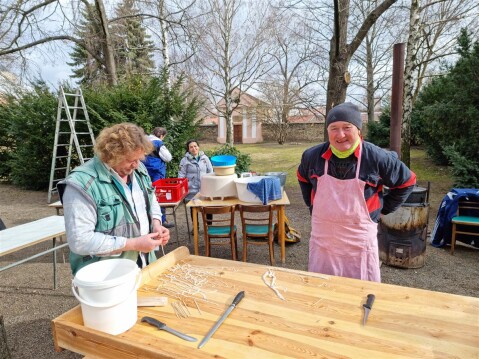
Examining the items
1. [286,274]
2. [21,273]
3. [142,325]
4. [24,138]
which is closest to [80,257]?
[142,325]

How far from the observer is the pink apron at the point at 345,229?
1.91 meters

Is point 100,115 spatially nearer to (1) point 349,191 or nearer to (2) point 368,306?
(1) point 349,191

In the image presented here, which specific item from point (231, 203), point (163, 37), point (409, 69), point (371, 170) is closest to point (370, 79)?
point (409, 69)

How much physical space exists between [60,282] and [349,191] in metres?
3.81

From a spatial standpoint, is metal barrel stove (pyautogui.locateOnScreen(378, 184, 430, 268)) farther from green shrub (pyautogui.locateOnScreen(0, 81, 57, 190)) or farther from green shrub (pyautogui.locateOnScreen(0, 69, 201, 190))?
green shrub (pyautogui.locateOnScreen(0, 81, 57, 190))

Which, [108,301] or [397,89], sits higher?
[397,89]

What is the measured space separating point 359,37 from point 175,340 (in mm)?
6183

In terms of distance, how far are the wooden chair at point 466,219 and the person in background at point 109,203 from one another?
14.3ft

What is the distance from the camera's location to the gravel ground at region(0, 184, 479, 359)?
2910 millimetres

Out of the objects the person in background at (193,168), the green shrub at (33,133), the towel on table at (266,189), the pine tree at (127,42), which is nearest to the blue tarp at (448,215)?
the towel on table at (266,189)

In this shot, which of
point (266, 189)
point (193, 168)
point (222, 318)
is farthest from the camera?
point (193, 168)

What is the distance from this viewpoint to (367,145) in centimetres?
194

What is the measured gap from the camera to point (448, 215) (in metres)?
4.60

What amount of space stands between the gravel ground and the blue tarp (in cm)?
13
